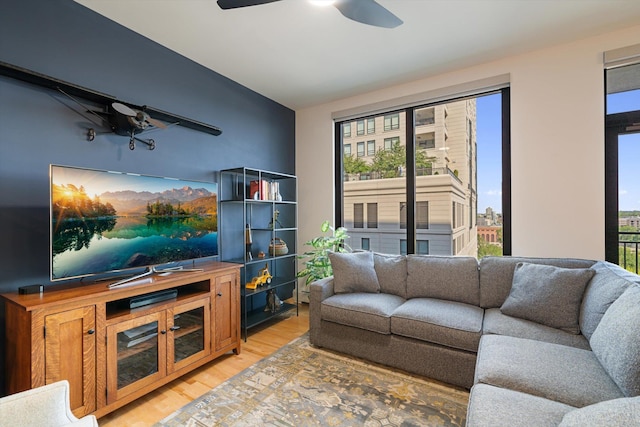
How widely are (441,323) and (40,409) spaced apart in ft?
6.98

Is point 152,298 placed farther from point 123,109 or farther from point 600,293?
point 600,293

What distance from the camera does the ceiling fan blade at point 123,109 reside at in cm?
192

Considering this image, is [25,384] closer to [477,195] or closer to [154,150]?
[154,150]

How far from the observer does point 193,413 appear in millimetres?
1731

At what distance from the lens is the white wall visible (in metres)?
2.37

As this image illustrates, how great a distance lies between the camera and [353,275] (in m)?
2.67

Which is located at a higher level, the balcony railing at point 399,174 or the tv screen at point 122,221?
the balcony railing at point 399,174

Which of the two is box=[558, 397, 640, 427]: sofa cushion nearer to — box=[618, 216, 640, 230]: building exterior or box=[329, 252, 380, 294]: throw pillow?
box=[329, 252, 380, 294]: throw pillow

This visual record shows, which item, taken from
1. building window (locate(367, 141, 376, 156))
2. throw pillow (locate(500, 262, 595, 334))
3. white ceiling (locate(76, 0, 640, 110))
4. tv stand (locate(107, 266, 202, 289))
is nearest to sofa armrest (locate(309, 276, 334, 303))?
tv stand (locate(107, 266, 202, 289))

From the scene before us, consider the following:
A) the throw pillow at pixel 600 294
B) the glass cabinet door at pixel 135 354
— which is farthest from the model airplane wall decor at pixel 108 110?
the throw pillow at pixel 600 294

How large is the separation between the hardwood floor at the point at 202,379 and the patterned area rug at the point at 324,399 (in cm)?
10

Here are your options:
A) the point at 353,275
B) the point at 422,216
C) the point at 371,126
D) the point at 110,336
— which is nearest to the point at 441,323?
the point at 353,275

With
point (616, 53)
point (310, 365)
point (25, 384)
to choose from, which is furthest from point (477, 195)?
point (25, 384)

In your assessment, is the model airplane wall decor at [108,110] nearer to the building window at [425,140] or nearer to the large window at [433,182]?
the large window at [433,182]
